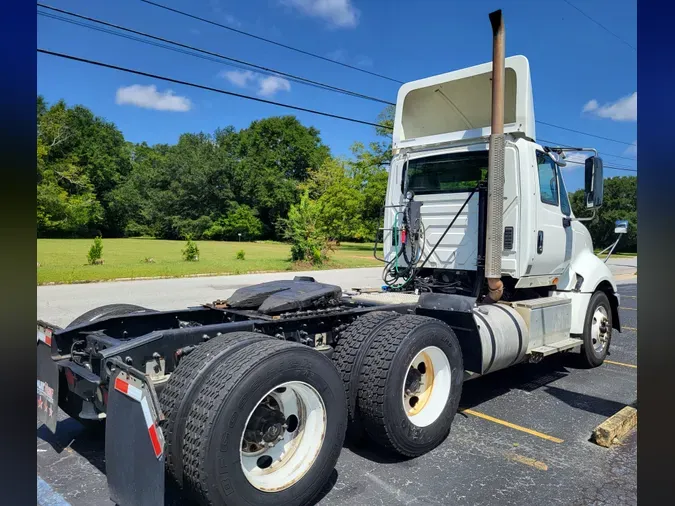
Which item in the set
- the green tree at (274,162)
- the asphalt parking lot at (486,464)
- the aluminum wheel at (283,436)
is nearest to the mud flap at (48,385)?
the asphalt parking lot at (486,464)

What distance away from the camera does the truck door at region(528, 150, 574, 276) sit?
587 cm

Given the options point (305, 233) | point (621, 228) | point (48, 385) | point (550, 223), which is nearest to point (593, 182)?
point (550, 223)

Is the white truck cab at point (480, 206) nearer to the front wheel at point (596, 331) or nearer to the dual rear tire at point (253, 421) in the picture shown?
the front wheel at point (596, 331)

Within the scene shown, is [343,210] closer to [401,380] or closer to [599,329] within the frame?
[599,329]

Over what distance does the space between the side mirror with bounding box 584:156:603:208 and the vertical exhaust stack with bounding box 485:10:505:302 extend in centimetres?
135

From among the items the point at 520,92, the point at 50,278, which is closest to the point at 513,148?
the point at 520,92

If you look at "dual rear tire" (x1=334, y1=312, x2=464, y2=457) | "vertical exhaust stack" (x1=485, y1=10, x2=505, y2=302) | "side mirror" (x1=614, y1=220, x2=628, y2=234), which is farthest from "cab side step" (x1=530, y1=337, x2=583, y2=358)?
"dual rear tire" (x1=334, y1=312, x2=464, y2=457)

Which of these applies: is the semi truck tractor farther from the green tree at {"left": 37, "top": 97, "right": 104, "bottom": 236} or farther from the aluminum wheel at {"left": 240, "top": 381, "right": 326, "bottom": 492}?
the green tree at {"left": 37, "top": 97, "right": 104, "bottom": 236}

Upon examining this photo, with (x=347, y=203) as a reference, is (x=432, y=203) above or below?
below

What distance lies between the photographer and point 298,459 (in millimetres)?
3281

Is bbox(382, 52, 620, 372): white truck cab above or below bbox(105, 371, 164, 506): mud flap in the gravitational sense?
above

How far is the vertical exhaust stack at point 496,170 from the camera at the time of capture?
203 inches
